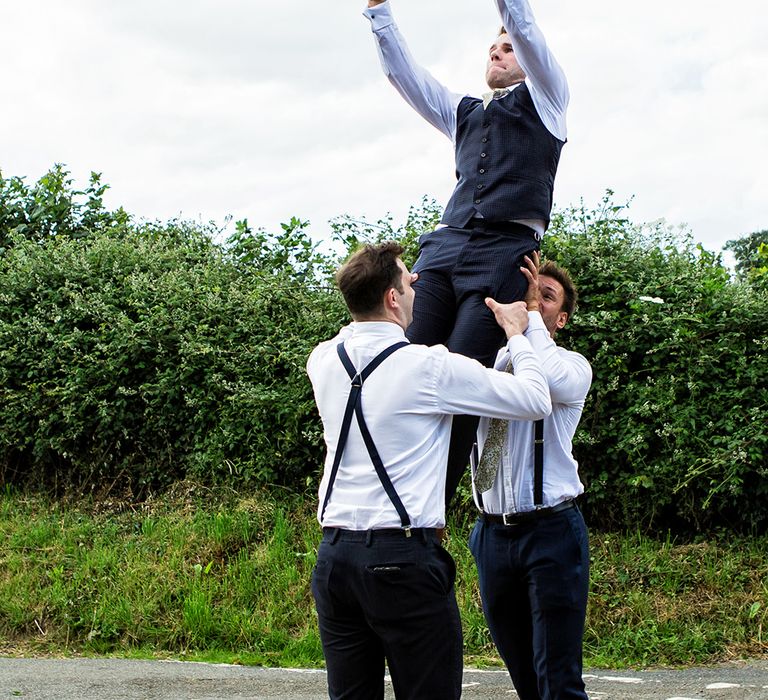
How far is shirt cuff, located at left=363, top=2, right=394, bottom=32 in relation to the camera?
13.9 feet

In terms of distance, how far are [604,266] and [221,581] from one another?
3.82m

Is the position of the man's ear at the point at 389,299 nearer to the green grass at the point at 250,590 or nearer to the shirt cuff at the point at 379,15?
the shirt cuff at the point at 379,15

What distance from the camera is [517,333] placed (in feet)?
11.8

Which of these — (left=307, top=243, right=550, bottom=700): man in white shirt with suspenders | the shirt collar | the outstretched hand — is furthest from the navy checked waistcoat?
the shirt collar

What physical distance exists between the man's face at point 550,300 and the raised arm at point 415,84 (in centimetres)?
84

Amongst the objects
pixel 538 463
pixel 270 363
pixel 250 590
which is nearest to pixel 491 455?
pixel 538 463

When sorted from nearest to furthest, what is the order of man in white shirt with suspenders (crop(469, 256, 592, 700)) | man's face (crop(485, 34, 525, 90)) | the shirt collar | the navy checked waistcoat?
1. the shirt collar
2. man in white shirt with suspenders (crop(469, 256, 592, 700))
3. the navy checked waistcoat
4. man's face (crop(485, 34, 525, 90))

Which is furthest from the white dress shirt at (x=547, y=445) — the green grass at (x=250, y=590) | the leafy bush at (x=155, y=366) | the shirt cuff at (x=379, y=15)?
the leafy bush at (x=155, y=366)

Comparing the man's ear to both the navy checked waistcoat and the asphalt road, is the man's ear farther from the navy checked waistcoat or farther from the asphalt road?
the asphalt road

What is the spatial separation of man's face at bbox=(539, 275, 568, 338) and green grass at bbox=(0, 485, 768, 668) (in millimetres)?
3283

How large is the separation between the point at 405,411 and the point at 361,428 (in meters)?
0.15

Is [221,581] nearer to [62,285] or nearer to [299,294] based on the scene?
[299,294]

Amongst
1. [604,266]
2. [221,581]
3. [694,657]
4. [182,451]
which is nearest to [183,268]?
[182,451]

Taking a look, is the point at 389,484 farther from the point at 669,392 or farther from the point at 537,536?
the point at 669,392
